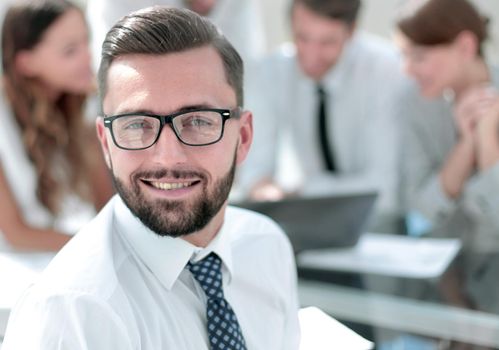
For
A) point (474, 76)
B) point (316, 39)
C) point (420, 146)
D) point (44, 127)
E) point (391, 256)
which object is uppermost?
point (316, 39)

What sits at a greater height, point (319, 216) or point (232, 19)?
point (232, 19)

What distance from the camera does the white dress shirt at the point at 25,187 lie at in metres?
2.07

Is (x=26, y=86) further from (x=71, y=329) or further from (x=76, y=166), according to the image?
(x=71, y=329)

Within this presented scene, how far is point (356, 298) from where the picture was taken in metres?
1.62

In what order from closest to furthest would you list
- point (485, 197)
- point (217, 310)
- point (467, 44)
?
point (217, 310) → point (485, 197) → point (467, 44)

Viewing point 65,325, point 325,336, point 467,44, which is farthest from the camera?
point 467,44

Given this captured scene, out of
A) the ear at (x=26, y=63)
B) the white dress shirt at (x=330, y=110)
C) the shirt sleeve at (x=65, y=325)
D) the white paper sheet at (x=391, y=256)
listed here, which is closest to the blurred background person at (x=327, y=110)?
the white dress shirt at (x=330, y=110)

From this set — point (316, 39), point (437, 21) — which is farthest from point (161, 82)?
point (316, 39)

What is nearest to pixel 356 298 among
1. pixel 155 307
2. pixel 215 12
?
pixel 155 307

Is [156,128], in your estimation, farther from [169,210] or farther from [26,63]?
[26,63]

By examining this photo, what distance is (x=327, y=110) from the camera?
266 centimetres

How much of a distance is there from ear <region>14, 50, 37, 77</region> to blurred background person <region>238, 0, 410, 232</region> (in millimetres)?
744

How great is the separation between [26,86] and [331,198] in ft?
3.02

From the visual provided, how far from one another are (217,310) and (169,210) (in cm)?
18
